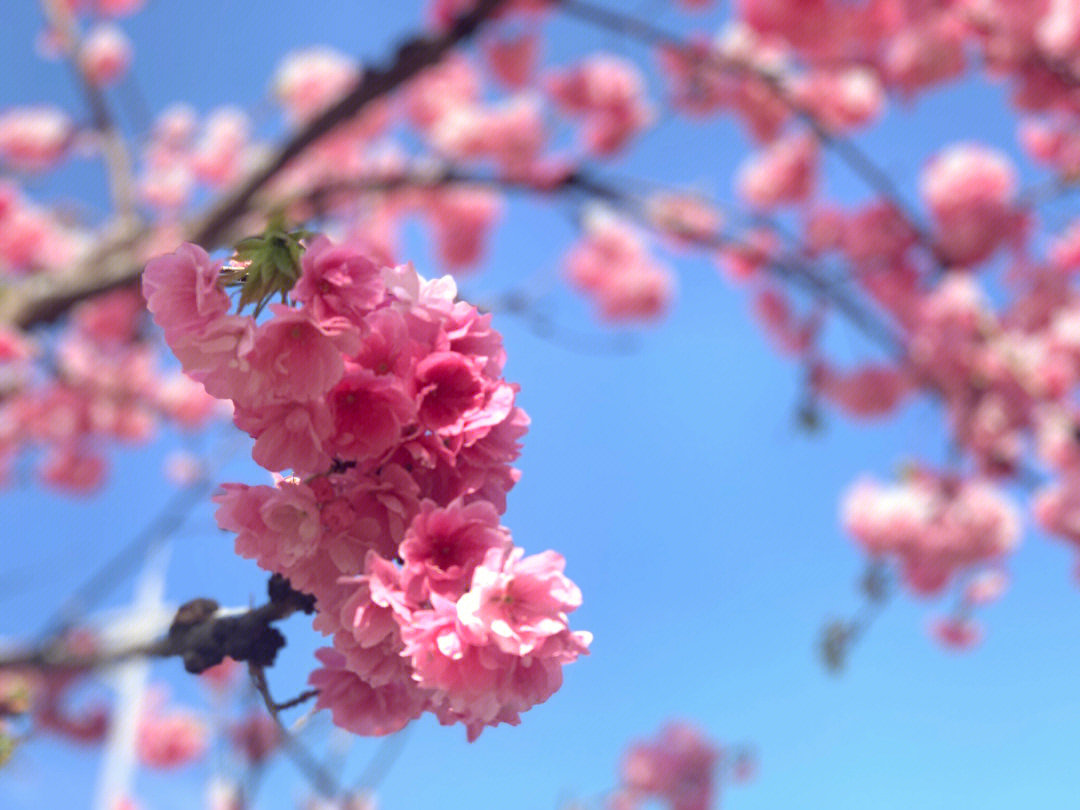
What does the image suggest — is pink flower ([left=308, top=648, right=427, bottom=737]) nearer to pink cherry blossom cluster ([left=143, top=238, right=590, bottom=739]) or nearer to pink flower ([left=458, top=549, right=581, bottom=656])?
pink cherry blossom cluster ([left=143, top=238, right=590, bottom=739])

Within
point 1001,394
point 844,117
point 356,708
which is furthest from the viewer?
point 844,117

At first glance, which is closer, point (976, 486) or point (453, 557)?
point (453, 557)

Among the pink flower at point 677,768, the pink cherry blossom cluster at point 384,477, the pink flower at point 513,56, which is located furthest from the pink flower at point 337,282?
the pink flower at point 677,768

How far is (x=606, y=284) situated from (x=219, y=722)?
6265 millimetres

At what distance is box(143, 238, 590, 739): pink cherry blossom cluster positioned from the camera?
1.97 feet

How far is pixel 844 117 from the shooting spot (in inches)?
234

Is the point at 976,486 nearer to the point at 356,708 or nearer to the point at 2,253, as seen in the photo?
the point at 356,708

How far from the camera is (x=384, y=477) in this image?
2.11ft

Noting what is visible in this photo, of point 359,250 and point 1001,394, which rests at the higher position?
point 1001,394

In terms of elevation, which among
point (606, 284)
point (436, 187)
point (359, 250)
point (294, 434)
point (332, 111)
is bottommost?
point (294, 434)

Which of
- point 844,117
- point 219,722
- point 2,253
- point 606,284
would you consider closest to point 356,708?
point 219,722

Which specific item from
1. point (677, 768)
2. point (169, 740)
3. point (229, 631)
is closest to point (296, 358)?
point (229, 631)

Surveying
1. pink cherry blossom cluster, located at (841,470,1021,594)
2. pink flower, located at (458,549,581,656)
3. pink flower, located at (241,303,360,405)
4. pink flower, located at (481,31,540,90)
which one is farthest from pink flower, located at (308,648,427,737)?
pink flower, located at (481,31,540,90)

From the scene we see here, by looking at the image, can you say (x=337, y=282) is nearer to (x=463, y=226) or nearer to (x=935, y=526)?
(x=935, y=526)
